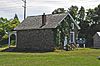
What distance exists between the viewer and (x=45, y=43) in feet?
184

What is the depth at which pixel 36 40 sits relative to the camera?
5797cm

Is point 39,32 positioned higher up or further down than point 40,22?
further down

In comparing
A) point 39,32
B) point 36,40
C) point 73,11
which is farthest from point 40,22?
point 73,11

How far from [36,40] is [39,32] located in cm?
149

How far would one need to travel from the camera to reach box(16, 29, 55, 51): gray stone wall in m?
55.3

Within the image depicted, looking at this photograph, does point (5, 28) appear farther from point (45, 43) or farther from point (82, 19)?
point (45, 43)

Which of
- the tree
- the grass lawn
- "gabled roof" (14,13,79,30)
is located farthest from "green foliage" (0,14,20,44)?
the grass lawn

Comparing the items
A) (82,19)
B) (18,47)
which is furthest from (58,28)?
(82,19)

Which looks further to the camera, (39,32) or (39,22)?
(39,22)

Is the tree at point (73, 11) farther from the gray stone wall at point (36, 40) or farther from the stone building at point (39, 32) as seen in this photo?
the gray stone wall at point (36, 40)

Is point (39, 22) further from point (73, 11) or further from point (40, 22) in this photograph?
point (73, 11)

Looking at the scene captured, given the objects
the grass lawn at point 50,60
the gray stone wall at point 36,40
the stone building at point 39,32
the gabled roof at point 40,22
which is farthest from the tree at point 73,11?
the grass lawn at point 50,60

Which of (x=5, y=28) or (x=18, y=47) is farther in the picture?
(x=5, y=28)

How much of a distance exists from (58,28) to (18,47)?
10098 millimetres
